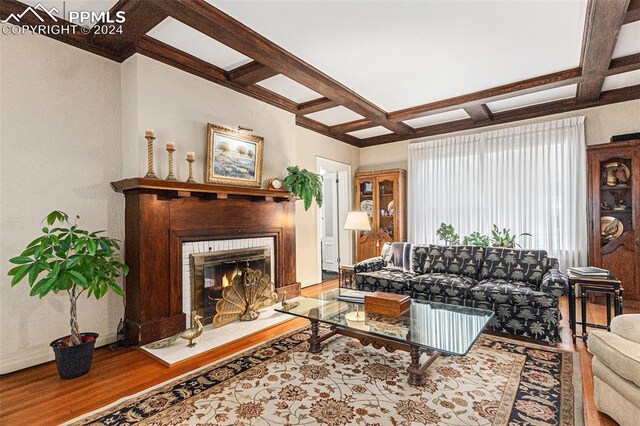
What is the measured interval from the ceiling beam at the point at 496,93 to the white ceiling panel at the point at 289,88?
1446mm

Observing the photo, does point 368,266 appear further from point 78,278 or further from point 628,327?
point 78,278

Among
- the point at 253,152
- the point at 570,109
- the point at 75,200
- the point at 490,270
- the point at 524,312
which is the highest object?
the point at 570,109

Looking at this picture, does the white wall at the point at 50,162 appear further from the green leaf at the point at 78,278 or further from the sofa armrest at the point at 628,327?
the sofa armrest at the point at 628,327

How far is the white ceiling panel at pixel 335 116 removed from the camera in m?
4.94

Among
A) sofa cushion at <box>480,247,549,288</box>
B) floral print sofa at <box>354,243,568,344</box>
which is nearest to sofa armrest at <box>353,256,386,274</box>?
floral print sofa at <box>354,243,568,344</box>

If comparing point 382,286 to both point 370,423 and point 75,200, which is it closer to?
point 370,423

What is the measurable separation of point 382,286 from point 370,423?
2.18m

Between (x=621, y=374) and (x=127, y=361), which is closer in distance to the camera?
(x=621, y=374)

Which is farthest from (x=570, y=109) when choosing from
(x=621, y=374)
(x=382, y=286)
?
(x=621, y=374)

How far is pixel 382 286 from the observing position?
3934 mm

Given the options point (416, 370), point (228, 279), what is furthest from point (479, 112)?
point (228, 279)

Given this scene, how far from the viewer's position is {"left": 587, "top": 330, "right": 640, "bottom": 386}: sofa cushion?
1.62 metres

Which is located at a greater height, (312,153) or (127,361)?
(312,153)

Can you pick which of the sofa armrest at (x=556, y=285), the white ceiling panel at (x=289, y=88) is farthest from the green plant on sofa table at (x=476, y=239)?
the white ceiling panel at (x=289, y=88)
